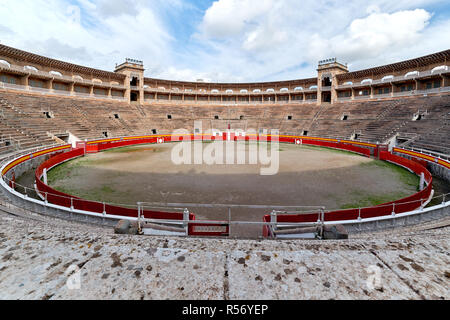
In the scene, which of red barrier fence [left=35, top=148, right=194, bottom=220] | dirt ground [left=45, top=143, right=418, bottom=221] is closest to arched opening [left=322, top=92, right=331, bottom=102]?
dirt ground [left=45, top=143, right=418, bottom=221]

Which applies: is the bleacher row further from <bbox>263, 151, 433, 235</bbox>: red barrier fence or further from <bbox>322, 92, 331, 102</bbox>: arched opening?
<bbox>263, 151, 433, 235</bbox>: red barrier fence

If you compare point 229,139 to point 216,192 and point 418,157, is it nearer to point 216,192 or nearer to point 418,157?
point 418,157

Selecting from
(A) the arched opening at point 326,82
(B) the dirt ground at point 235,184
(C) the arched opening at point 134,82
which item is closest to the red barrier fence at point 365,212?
(B) the dirt ground at point 235,184

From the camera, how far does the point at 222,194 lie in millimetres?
13078

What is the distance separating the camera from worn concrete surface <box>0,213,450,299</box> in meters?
2.21

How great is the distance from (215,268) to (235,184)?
12381mm

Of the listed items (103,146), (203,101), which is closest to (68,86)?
(103,146)

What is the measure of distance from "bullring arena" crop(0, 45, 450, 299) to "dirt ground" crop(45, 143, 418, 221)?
0.45ft

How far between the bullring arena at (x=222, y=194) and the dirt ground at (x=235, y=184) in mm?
136

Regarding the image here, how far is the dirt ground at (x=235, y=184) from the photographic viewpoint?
39.5 ft

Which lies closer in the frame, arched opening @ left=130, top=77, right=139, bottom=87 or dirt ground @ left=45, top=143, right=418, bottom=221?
dirt ground @ left=45, top=143, right=418, bottom=221

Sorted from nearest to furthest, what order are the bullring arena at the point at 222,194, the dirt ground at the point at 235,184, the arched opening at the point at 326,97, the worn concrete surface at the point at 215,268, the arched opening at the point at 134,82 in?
the worn concrete surface at the point at 215,268 → the bullring arena at the point at 222,194 → the dirt ground at the point at 235,184 → the arched opening at the point at 326,97 → the arched opening at the point at 134,82

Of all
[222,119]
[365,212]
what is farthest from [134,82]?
[365,212]

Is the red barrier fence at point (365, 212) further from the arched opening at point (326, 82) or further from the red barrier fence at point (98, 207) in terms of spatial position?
the arched opening at point (326, 82)
